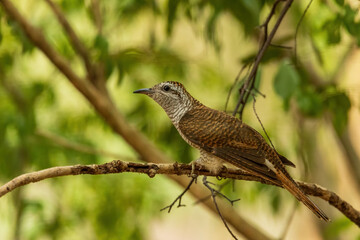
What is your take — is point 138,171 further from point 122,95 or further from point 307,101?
point 122,95

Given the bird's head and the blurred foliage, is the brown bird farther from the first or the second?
the blurred foliage

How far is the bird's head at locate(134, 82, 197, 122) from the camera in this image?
2498 millimetres

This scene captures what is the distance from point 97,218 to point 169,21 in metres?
2.01

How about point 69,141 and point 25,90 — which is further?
point 25,90

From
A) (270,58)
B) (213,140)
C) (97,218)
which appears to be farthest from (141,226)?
(213,140)

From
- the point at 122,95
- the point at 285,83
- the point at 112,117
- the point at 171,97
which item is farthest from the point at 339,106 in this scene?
the point at 122,95

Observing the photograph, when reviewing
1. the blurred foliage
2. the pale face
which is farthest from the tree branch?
the blurred foliage

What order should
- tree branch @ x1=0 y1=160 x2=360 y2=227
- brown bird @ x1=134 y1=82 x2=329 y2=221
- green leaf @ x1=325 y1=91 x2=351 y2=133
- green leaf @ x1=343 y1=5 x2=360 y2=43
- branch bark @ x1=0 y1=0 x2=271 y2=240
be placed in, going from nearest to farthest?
tree branch @ x1=0 y1=160 x2=360 y2=227 < brown bird @ x1=134 y1=82 x2=329 y2=221 < green leaf @ x1=343 y1=5 x2=360 y2=43 < green leaf @ x1=325 y1=91 x2=351 y2=133 < branch bark @ x1=0 y1=0 x2=271 y2=240

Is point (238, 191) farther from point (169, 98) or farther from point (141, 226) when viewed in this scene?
point (169, 98)

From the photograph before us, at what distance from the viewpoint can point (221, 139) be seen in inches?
91.1

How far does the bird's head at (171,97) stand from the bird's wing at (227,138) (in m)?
0.08

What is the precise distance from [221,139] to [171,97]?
0.34 m

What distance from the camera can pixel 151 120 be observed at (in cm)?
403

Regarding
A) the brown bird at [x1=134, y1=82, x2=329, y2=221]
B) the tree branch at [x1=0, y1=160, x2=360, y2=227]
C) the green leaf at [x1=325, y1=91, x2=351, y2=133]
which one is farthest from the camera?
the green leaf at [x1=325, y1=91, x2=351, y2=133]
